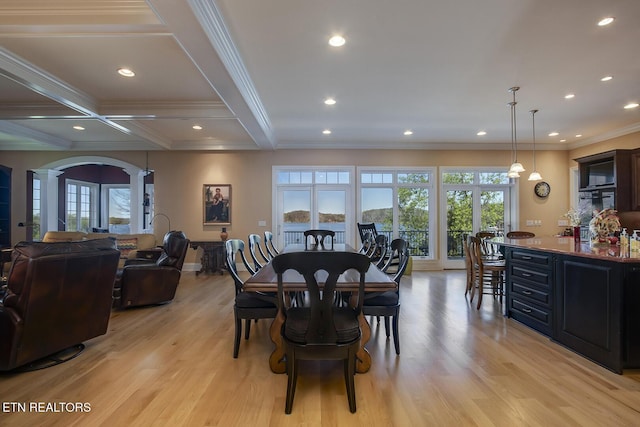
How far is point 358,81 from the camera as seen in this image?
148 inches

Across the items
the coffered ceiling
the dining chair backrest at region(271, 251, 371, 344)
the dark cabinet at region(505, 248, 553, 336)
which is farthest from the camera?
the dark cabinet at region(505, 248, 553, 336)

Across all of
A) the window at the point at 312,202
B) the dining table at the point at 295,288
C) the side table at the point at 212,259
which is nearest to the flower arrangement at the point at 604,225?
the dining table at the point at 295,288

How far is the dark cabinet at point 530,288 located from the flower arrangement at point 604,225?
73cm

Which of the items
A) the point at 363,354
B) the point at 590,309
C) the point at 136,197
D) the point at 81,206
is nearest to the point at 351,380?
the point at 363,354

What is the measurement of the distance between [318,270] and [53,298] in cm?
→ 223

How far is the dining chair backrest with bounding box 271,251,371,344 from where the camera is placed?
1.78 m

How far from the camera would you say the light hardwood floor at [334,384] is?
1.82 metres

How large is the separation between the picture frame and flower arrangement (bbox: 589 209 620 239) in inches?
245

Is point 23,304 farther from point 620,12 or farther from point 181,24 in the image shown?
point 620,12

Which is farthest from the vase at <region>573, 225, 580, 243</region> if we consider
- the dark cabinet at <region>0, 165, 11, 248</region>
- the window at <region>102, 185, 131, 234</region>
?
the window at <region>102, 185, 131, 234</region>

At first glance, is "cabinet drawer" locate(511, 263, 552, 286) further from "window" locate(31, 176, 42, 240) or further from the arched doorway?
"window" locate(31, 176, 42, 240)

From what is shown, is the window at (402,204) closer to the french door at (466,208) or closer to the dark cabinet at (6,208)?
the french door at (466,208)

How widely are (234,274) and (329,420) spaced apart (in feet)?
4.44

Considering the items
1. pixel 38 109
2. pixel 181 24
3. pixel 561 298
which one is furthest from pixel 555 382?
pixel 38 109
